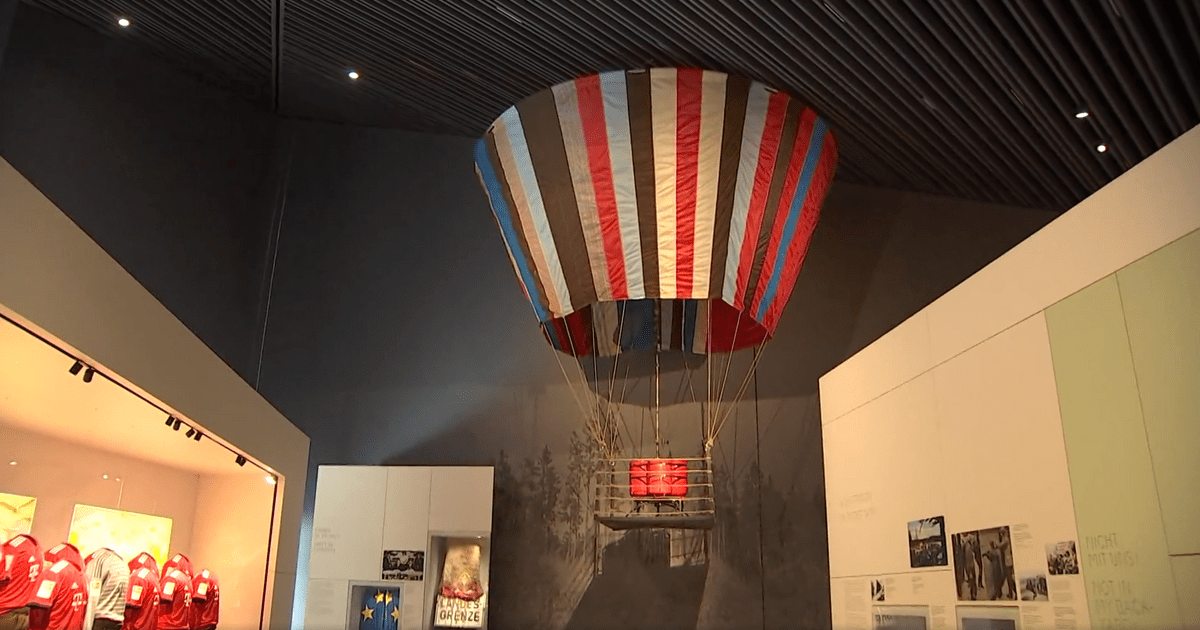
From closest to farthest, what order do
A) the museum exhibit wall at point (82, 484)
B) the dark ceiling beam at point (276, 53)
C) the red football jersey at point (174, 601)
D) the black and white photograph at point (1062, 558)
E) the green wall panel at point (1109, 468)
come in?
1. the green wall panel at point (1109, 468)
2. the black and white photograph at point (1062, 558)
3. the museum exhibit wall at point (82, 484)
4. the red football jersey at point (174, 601)
5. the dark ceiling beam at point (276, 53)

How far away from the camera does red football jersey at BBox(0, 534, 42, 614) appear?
3.20 m

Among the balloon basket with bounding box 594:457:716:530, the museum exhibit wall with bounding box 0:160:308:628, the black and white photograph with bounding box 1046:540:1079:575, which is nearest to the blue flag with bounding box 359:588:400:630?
the museum exhibit wall with bounding box 0:160:308:628

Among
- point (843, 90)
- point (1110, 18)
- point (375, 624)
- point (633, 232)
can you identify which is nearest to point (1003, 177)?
point (843, 90)

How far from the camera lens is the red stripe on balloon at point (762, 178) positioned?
5586 millimetres

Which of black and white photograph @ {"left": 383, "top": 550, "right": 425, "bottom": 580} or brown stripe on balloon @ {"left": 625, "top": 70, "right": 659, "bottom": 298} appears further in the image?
black and white photograph @ {"left": 383, "top": 550, "right": 425, "bottom": 580}

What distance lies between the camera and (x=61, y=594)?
11.5ft

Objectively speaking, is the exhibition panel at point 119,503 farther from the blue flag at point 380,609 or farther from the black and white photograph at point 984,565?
the black and white photograph at point 984,565

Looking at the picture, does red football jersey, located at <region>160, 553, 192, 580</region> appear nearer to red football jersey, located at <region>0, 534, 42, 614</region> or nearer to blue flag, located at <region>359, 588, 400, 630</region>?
red football jersey, located at <region>0, 534, 42, 614</region>

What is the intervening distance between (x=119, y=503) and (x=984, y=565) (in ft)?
12.2

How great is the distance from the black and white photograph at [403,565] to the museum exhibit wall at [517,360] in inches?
28.3

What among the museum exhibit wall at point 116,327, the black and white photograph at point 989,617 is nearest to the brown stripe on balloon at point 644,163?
the museum exhibit wall at point 116,327

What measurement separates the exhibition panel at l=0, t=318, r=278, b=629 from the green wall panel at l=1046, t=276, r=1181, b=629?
3.42 m

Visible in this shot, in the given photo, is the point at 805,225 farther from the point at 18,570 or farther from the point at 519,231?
the point at 18,570

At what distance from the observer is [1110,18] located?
426 centimetres
